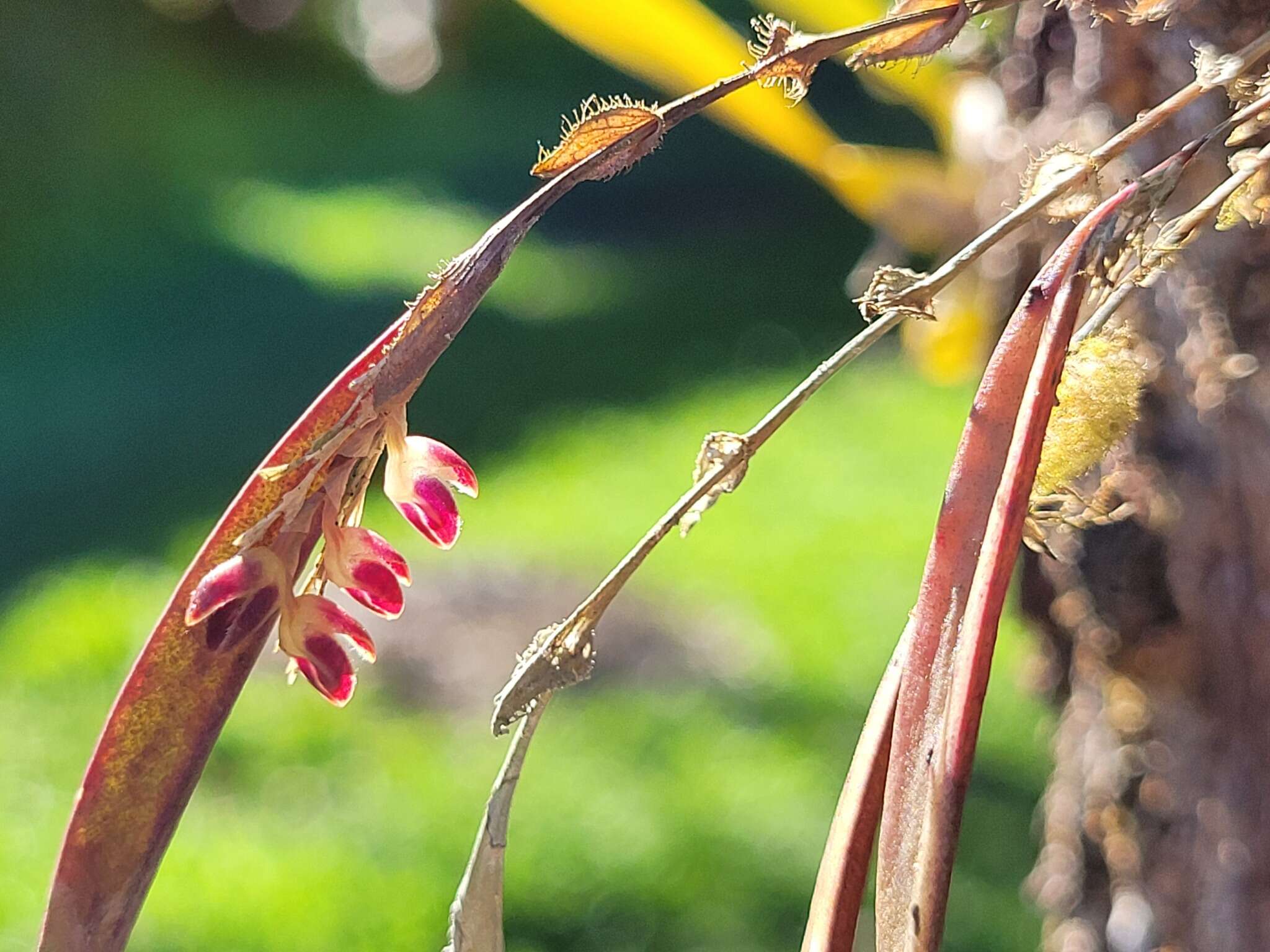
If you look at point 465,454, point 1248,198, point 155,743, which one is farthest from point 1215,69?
point 465,454

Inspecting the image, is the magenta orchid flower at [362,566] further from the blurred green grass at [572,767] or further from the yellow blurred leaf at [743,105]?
the blurred green grass at [572,767]

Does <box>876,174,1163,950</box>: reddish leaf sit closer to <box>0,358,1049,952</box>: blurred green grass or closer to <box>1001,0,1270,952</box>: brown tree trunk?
<box>1001,0,1270,952</box>: brown tree trunk

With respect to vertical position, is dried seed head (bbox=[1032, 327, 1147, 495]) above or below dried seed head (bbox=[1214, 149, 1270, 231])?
below

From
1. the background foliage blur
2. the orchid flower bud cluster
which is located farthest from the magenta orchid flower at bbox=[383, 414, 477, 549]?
the background foliage blur

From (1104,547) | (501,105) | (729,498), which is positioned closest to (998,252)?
(1104,547)

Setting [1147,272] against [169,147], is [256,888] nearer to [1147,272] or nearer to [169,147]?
[1147,272]

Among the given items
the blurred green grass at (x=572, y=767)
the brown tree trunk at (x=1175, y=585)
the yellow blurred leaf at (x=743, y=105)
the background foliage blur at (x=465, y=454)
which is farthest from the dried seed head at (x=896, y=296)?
the blurred green grass at (x=572, y=767)

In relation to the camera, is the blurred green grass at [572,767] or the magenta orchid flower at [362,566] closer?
the magenta orchid flower at [362,566]
